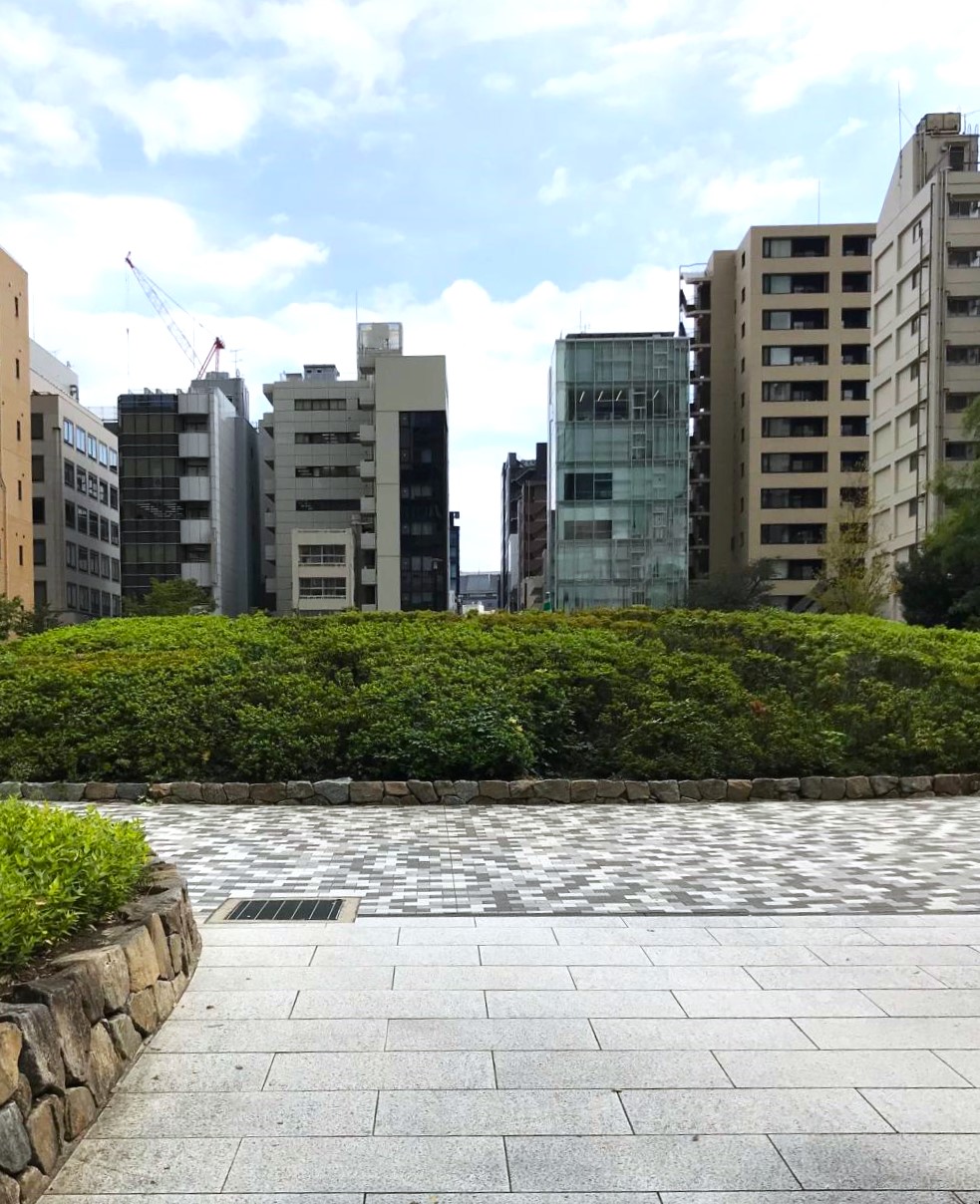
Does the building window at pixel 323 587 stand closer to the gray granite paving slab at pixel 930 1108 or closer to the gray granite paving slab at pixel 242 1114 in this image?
the gray granite paving slab at pixel 242 1114

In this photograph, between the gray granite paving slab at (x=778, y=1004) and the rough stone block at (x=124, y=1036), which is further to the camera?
Result: the gray granite paving slab at (x=778, y=1004)

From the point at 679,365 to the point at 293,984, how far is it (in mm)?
60461

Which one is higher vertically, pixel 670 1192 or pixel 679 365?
pixel 679 365

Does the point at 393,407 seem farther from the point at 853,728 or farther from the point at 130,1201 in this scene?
the point at 130,1201

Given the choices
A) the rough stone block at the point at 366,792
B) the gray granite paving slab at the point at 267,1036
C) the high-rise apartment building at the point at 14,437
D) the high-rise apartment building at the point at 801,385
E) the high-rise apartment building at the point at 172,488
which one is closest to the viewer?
the gray granite paving slab at the point at 267,1036

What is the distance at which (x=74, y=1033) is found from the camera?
316 centimetres

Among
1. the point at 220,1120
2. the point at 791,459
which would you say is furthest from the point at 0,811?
the point at 791,459

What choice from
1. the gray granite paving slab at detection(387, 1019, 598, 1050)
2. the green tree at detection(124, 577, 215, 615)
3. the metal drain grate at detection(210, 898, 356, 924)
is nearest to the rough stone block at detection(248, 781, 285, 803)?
the metal drain grate at detection(210, 898, 356, 924)

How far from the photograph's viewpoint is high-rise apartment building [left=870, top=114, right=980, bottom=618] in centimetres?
4794

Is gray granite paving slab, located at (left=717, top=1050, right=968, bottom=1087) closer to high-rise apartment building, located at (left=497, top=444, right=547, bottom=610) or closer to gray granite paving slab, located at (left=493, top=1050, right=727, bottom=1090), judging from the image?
gray granite paving slab, located at (left=493, top=1050, right=727, bottom=1090)

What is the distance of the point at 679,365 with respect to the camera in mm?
60750

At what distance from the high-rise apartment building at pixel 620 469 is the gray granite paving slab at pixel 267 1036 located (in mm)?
57544

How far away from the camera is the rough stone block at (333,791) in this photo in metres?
9.41

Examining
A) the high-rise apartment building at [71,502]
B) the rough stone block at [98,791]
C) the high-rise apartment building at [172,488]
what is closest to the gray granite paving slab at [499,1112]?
the rough stone block at [98,791]
